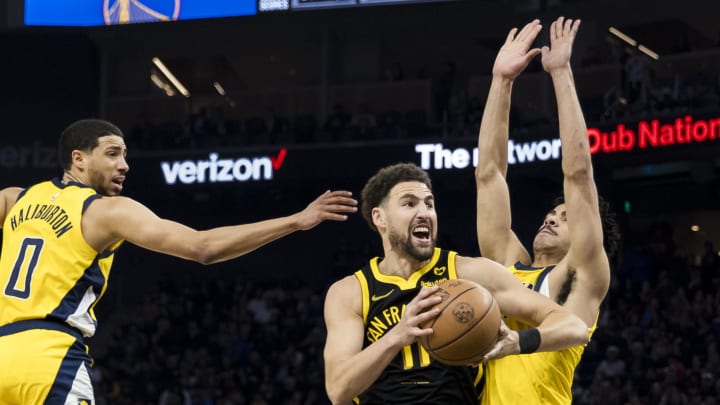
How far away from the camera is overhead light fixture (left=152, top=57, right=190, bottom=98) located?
26133 millimetres

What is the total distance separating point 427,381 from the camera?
4.73 m

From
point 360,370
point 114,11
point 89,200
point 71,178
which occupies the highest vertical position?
point 114,11

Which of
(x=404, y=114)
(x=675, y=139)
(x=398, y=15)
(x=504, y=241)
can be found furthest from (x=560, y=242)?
(x=398, y=15)

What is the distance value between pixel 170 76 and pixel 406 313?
75.6 ft

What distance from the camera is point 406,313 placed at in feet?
14.1

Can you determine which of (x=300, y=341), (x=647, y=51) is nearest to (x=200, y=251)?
(x=300, y=341)

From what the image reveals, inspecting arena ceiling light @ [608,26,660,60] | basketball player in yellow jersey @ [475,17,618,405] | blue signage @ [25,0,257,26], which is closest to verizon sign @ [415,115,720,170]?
blue signage @ [25,0,257,26]

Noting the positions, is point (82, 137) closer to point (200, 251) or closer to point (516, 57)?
point (200, 251)

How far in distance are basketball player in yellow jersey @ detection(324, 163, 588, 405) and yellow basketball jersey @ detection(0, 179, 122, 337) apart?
1.17m

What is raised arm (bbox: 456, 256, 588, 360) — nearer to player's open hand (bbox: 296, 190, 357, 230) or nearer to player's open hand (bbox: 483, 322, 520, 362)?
player's open hand (bbox: 483, 322, 520, 362)

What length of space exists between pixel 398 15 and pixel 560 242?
56.7 ft

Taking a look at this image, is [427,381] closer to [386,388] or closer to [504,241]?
[386,388]

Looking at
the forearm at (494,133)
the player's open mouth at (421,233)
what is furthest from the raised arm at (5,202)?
the forearm at (494,133)

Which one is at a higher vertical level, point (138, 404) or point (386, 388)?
point (386, 388)
